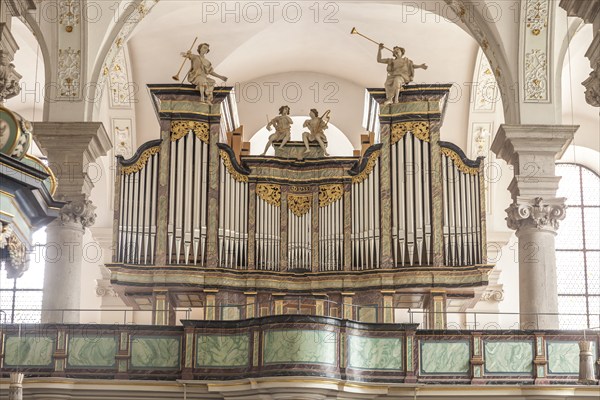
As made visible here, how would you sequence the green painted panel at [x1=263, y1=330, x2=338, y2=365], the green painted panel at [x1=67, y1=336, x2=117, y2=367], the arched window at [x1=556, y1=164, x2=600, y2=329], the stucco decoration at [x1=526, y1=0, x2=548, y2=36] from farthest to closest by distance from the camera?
the arched window at [x1=556, y1=164, x2=600, y2=329], the stucco decoration at [x1=526, y1=0, x2=548, y2=36], the green painted panel at [x1=67, y1=336, x2=117, y2=367], the green painted panel at [x1=263, y1=330, x2=338, y2=365]

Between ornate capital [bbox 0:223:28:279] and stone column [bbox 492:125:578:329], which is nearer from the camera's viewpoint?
ornate capital [bbox 0:223:28:279]

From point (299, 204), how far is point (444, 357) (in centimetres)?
471

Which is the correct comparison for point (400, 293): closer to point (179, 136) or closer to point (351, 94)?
point (179, 136)

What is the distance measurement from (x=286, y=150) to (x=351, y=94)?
20.8 feet

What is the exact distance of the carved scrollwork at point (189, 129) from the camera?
21719mm

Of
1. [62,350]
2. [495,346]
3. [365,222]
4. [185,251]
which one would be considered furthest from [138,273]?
[495,346]

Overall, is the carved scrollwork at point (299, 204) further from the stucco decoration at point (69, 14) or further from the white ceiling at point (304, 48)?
the stucco decoration at point (69, 14)

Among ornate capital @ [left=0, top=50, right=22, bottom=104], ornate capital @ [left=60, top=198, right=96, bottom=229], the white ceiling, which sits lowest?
ornate capital @ [left=60, top=198, right=96, bottom=229]

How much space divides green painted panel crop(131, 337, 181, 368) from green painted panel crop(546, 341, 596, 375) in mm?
5922

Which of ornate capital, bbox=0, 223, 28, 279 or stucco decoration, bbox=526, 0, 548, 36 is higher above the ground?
stucco decoration, bbox=526, 0, 548, 36

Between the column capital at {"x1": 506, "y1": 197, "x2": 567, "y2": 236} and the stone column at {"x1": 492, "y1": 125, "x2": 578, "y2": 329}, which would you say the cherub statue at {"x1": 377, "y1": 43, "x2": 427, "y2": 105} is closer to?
the stone column at {"x1": 492, "y1": 125, "x2": 578, "y2": 329}

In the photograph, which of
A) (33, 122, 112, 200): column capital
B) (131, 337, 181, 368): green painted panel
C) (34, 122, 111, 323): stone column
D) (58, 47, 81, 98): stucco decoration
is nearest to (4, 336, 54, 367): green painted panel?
(131, 337, 181, 368): green painted panel

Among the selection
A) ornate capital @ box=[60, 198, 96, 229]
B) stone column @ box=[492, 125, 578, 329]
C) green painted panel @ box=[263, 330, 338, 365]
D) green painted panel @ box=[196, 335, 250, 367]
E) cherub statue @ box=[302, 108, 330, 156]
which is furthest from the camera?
cherub statue @ box=[302, 108, 330, 156]

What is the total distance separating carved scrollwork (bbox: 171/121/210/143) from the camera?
21.7 meters
